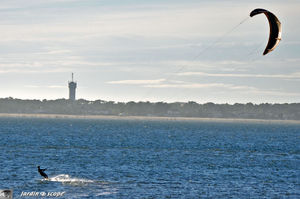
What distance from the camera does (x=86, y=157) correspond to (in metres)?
83.6

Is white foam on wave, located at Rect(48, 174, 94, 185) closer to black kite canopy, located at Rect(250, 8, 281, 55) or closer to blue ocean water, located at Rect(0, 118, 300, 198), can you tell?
blue ocean water, located at Rect(0, 118, 300, 198)

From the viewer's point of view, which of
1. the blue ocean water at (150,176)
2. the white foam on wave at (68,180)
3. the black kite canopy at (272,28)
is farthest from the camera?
the white foam on wave at (68,180)

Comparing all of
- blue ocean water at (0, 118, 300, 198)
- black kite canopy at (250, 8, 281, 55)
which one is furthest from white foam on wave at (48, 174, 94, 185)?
black kite canopy at (250, 8, 281, 55)

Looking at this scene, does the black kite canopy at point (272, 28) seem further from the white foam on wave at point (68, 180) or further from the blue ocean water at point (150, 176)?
the white foam on wave at point (68, 180)

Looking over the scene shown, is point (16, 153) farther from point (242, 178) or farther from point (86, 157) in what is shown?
point (242, 178)

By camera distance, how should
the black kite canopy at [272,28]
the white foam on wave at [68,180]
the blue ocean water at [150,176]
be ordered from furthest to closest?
the white foam on wave at [68,180] → the blue ocean water at [150,176] → the black kite canopy at [272,28]

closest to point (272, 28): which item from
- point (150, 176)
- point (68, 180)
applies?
point (150, 176)

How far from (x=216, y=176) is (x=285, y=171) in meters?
12.6

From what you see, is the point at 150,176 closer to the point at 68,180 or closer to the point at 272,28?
the point at 68,180

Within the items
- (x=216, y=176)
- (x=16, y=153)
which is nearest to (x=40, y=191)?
(x=216, y=176)

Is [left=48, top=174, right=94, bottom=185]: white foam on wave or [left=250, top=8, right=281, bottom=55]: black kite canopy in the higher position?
[left=250, top=8, right=281, bottom=55]: black kite canopy

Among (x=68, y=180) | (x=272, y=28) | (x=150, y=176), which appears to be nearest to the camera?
(x=272, y=28)

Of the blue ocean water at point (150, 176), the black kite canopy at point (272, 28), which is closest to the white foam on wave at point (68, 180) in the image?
→ the blue ocean water at point (150, 176)

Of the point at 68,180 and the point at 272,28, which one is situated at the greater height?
the point at 272,28
